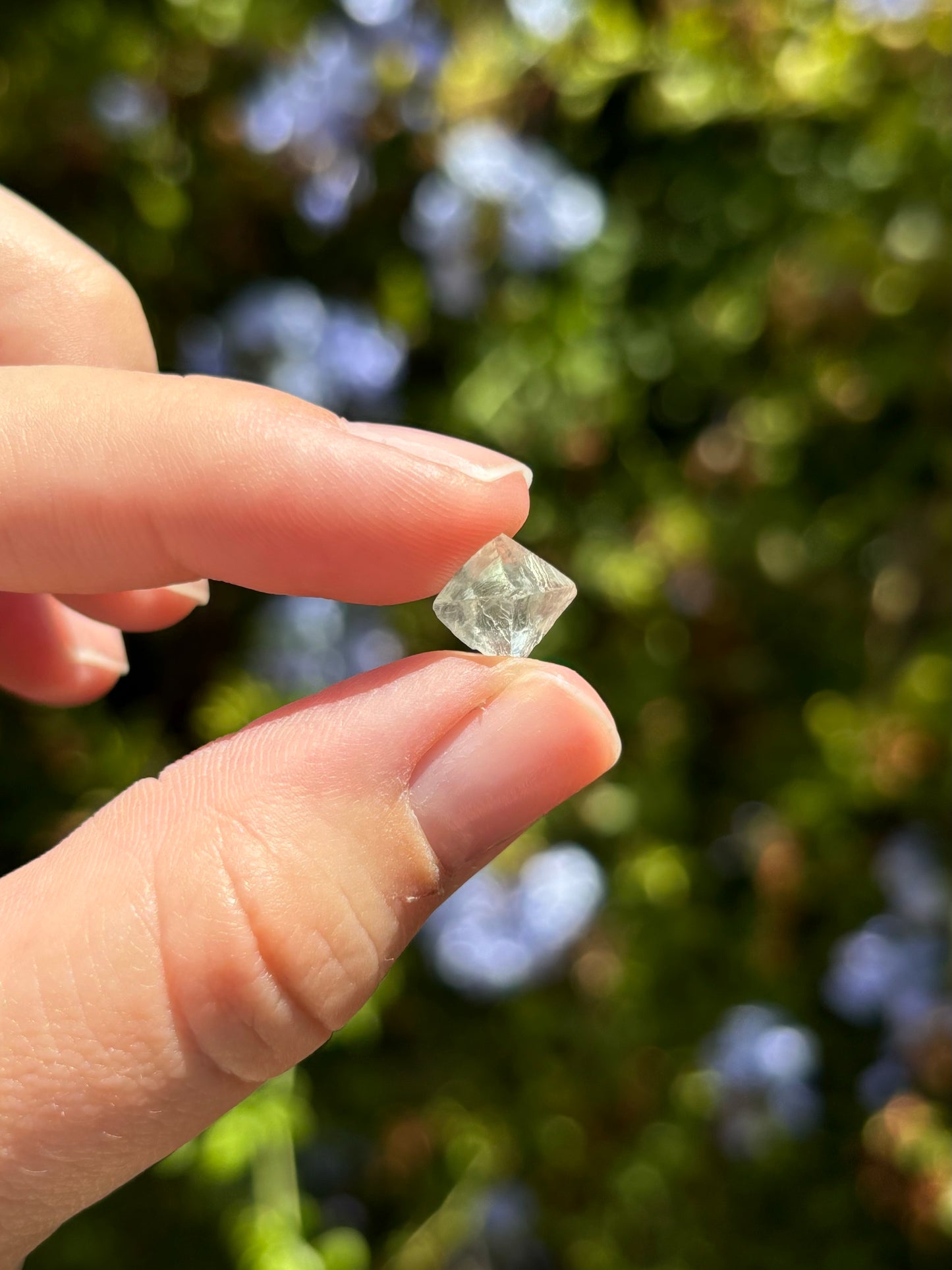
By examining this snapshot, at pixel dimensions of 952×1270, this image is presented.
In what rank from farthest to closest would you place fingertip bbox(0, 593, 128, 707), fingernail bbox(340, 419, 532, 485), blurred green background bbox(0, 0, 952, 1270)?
blurred green background bbox(0, 0, 952, 1270) < fingertip bbox(0, 593, 128, 707) < fingernail bbox(340, 419, 532, 485)

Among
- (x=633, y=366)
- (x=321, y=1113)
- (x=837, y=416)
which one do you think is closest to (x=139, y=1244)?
(x=321, y=1113)

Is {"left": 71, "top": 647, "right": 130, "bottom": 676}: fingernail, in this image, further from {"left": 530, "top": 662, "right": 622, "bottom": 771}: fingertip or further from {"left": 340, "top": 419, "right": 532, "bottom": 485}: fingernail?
{"left": 530, "top": 662, "right": 622, "bottom": 771}: fingertip

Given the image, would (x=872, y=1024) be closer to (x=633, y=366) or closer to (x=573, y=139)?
(x=633, y=366)

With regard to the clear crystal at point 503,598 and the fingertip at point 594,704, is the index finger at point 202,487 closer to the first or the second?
the clear crystal at point 503,598

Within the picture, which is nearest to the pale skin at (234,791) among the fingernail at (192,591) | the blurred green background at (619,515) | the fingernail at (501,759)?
the fingernail at (501,759)

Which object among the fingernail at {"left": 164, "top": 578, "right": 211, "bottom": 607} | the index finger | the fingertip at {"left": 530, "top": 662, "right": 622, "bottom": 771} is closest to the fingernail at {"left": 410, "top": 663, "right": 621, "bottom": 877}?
the fingertip at {"left": 530, "top": 662, "right": 622, "bottom": 771}

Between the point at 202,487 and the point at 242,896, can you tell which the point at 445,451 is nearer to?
the point at 202,487
